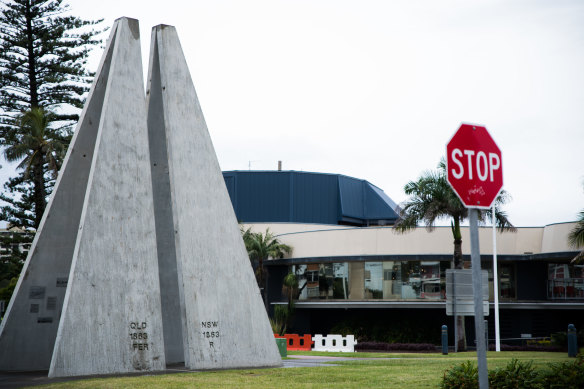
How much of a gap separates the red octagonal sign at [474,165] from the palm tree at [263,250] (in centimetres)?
3955

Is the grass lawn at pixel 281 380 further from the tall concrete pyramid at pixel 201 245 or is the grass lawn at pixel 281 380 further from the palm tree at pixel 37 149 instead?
the palm tree at pixel 37 149

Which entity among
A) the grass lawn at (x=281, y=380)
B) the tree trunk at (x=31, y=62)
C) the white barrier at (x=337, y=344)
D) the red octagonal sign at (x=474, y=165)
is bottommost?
the white barrier at (x=337, y=344)

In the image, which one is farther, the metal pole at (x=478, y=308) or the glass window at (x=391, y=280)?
the glass window at (x=391, y=280)

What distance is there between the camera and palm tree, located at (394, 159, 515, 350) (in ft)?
105

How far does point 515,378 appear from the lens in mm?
9453

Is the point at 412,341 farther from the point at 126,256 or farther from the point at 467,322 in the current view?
the point at 126,256

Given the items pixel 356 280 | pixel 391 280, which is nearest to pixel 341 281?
pixel 356 280

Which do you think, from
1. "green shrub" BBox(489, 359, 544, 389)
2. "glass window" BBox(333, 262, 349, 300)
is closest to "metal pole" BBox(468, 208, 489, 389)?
"green shrub" BBox(489, 359, 544, 389)

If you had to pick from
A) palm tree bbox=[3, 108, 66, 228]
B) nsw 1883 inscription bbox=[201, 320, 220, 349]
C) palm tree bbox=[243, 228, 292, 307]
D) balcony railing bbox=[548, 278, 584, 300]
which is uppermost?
palm tree bbox=[3, 108, 66, 228]

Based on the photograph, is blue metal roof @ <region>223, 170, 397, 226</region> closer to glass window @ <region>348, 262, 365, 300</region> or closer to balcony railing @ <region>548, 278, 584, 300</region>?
glass window @ <region>348, 262, 365, 300</region>

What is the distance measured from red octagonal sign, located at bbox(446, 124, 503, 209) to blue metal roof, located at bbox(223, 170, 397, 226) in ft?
165

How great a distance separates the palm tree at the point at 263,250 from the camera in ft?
150

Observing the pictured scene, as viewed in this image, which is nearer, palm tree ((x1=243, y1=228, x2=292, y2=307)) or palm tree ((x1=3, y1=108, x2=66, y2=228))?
palm tree ((x1=3, y1=108, x2=66, y2=228))

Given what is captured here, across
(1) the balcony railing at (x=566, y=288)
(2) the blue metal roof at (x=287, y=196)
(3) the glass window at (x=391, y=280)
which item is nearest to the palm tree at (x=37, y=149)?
(3) the glass window at (x=391, y=280)
